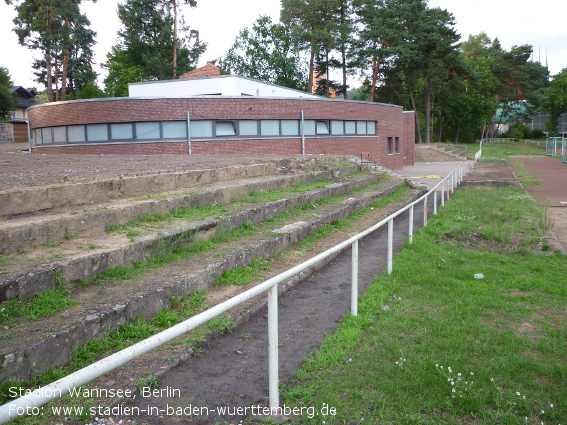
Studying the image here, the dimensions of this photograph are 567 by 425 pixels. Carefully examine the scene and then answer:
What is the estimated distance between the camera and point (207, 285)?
601 centimetres

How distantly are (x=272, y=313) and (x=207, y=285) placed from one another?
7.96 feet

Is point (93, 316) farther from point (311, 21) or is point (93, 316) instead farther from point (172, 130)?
point (311, 21)

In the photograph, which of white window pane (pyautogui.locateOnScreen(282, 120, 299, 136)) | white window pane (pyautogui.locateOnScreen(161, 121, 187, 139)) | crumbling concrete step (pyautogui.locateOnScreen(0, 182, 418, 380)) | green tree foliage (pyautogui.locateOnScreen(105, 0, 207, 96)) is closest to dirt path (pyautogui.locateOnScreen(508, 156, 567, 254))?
crumbling concrete step (pyautogui.locateOnScreen(0, 182, 418, 380))

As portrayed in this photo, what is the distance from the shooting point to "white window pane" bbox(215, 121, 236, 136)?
75.6 feet

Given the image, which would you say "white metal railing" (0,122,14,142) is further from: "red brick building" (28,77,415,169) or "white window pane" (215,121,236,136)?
"white window pane" (215,121,236,136)

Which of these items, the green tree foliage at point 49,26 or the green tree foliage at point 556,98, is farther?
the green tree foliage at point 556,98

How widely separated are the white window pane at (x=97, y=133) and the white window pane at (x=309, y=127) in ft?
30.9

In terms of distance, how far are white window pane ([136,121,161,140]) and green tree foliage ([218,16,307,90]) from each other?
39.2 meters

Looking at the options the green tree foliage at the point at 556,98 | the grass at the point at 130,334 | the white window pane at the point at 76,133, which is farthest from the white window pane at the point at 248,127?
the green tree foliage at the point at 556,98

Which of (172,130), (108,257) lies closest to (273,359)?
(108,257)

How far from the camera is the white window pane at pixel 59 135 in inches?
930

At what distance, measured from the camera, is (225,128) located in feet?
76.4

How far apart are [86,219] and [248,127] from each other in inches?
708

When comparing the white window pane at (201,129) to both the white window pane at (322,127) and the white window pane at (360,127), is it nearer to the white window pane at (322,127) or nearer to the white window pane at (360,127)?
the white window pane at (322,127)
